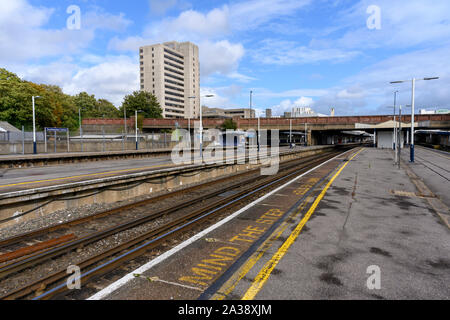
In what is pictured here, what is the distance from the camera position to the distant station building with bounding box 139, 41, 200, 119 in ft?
481

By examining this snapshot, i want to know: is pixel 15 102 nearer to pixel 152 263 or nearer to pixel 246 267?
pixel 152 263

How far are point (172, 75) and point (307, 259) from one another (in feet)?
528

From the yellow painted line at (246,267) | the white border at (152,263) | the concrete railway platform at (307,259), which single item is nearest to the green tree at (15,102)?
the white border at (152,263)

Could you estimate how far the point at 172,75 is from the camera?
156 meters

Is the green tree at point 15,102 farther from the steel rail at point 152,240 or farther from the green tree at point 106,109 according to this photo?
the green tree at point 106,109

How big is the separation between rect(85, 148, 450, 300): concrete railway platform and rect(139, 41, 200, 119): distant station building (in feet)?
425

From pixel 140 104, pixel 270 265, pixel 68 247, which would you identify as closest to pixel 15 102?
pixel 140 104

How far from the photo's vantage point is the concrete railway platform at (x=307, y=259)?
4926mm

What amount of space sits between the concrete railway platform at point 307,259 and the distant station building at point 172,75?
425ft

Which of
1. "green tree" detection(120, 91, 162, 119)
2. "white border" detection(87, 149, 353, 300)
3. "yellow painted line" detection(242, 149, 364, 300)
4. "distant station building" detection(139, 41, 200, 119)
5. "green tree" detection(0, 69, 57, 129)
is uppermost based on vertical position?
"distant station building" detection(139, 41, 200, 119)

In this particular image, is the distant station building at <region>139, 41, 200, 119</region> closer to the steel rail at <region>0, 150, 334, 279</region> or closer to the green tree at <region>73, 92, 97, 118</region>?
the green tree at <region>73, 92, 97, 118</region>

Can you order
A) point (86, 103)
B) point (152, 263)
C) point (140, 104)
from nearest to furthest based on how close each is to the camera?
1. point (152, 263)
2. point (140, 104)
3. point (86, 103)

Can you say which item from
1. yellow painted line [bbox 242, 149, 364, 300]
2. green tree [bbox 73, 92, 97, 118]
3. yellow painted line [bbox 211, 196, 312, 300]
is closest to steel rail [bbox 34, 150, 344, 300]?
yellow painted line [bbox 211, 196, 312, 300]

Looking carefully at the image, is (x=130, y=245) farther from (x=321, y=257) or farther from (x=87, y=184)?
(x=87, y=184)
